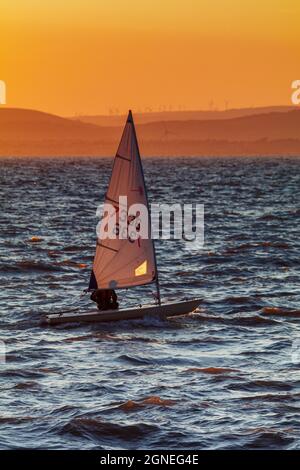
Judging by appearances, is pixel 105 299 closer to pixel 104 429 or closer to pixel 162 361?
pixel 162 361

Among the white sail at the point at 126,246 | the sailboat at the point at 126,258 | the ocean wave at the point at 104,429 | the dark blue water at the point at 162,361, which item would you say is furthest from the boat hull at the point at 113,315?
the ocean wave at the point at 104,429

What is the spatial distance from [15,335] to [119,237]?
494 centimetres

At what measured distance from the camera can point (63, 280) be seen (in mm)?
48375

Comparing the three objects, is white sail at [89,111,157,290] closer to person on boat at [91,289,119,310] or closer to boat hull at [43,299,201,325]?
person on boat at [91,289,119,310]

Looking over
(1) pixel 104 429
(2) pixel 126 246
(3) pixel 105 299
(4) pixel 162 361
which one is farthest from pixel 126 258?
(1) pixel 104 429

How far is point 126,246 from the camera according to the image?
3734 centimetres

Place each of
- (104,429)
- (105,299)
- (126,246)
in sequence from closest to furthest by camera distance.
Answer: (104,429), (105,299), (126,246)

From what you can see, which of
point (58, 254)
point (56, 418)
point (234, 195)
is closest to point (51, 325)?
point (56, 418)

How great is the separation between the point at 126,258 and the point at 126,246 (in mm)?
409

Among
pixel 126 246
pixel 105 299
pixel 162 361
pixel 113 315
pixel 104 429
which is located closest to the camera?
pixel 104 429

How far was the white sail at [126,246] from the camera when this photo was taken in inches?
1426

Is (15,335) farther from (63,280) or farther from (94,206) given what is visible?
(94,206)

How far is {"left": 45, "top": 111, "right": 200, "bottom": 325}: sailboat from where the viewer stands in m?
36.2

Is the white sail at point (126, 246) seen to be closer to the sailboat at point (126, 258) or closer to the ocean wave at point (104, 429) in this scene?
the sailboat at point (126, 258)
